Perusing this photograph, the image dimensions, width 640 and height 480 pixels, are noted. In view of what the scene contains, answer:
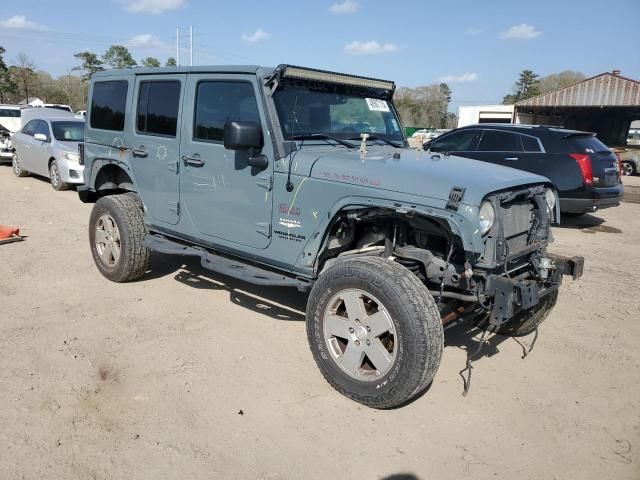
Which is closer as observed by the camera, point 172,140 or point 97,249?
point 172,140

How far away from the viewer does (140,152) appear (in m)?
5.15

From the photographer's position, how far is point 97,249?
228 inches

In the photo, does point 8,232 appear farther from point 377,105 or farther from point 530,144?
point 530,144

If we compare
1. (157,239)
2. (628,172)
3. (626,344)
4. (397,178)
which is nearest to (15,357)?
(157,239)

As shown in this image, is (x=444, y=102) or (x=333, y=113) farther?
(x=444, y=102)

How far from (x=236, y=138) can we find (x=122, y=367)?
190cm

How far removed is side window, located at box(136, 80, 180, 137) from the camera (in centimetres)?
481

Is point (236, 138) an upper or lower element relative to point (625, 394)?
upper

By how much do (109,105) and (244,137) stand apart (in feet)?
8.45

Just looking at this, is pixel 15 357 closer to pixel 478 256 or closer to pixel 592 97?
pixel 478 256

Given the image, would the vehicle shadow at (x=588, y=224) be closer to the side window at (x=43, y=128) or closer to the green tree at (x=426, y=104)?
the side window at (x=43, y=128)

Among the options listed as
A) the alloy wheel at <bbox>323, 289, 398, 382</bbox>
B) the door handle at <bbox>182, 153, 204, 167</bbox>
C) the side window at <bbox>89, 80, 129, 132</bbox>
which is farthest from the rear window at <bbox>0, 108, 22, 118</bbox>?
the alloy wheel at <bbox>323, 289, 398, 382</bbox>

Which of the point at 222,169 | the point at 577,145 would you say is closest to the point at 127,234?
the point at 222,169

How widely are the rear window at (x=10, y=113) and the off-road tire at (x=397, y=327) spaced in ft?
66.9
